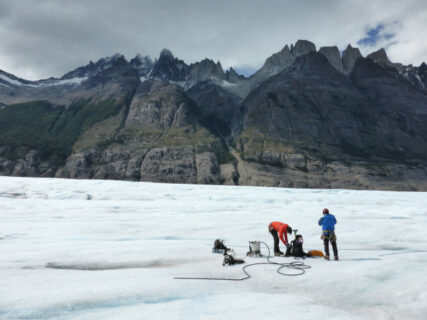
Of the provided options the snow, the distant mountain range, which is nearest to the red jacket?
the snow

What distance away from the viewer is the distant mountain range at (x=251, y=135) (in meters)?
122

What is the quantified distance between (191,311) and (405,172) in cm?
14348

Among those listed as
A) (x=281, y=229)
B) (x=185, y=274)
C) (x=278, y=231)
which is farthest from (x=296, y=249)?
(x=185, y=274)

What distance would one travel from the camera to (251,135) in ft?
507

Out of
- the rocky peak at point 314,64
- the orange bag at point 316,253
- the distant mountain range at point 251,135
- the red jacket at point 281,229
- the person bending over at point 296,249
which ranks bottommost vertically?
the orange bag at point 316,253

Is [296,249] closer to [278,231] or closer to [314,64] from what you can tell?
[278,231]

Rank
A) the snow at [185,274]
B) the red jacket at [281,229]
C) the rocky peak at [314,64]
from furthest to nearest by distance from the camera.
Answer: the rocky peak at [314,64] → the red jacket at [281,229] → the snow at [185,274]

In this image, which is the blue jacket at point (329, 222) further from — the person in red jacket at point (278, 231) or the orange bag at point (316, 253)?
the person in red jacket at point (278, 231)

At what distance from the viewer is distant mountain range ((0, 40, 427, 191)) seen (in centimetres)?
12250

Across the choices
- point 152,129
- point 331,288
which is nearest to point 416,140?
point 152,129

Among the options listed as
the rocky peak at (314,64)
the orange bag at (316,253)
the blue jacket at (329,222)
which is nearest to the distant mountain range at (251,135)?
the rocky peak at (314,64)

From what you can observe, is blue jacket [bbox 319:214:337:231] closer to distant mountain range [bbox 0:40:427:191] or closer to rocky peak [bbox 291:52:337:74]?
distant mountain range [bbox 0:40:427:191]

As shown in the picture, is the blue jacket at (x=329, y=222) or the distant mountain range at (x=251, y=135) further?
the distant mountain range at (x=251, y=135)

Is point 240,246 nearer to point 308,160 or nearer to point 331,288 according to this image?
point 331,288
